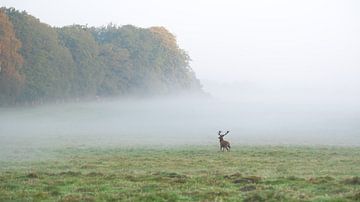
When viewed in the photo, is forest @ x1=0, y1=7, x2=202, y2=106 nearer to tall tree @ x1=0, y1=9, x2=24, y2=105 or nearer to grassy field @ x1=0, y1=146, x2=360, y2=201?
tall tree @ x1=0, y1=9, x2=24, y2=105

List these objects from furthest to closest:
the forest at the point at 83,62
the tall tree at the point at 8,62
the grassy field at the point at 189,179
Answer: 1. the forest at the point at 83,62
2. the tall tree at the point at 8,62
3. the grassy field at the point at 189,179

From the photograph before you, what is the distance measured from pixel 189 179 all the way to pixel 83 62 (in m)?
100

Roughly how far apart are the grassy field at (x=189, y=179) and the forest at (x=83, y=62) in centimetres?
6185

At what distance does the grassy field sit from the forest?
61.9 m

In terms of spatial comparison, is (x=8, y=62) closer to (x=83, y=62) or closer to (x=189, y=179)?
(x=83, y=62)

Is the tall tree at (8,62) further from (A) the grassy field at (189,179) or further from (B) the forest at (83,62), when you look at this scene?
(A) the grassy field at (189,179)

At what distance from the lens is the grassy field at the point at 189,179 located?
16703mm

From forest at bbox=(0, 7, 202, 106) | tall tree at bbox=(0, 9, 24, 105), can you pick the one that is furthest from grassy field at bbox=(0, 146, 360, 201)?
forest at bbox=(0, 7, 202, 106)

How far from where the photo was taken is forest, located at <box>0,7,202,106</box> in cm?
9138

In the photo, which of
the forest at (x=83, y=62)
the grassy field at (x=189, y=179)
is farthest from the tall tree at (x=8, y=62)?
the grassy field at (x=189, y=179)

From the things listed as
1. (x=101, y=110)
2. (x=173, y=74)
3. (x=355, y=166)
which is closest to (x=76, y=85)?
(x=101, y=110)

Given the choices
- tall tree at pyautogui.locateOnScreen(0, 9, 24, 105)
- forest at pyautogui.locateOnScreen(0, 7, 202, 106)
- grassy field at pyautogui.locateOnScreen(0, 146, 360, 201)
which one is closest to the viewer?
grassy field at pyautogui.locateOnScreen(0, 146, 360, 201)

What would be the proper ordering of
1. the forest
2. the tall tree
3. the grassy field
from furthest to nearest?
1. the forest
2. the tall tree
3. the grassy field

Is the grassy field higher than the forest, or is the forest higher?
the forest
